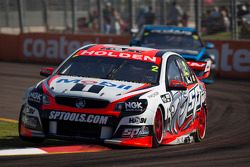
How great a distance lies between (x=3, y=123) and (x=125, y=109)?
12.5 feet

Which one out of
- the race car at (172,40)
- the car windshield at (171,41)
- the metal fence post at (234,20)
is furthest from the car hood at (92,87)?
the metal fence post at (234,20)

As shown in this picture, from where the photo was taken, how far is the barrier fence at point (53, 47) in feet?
79.2

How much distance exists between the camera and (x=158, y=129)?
395 inches

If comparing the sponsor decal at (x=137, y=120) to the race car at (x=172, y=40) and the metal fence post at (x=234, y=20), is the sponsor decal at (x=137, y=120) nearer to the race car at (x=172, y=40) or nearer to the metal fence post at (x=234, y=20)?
the race car at (x=172, y=40)

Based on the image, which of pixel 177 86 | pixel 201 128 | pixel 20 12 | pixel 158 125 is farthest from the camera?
pixel 20 12

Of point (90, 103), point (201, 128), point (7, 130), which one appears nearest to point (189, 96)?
point (201, 128)

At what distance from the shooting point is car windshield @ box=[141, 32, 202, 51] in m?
20.3

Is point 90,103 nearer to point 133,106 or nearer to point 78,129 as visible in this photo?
point 78,129

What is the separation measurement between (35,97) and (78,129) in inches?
26.6

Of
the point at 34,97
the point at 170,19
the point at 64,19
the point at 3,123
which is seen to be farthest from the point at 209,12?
the point at 34,97

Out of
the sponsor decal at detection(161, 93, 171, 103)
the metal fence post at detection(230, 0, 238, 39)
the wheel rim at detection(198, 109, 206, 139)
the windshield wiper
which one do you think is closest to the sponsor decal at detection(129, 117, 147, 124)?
the sponsor decal at detection(161, 93, 171, 103)

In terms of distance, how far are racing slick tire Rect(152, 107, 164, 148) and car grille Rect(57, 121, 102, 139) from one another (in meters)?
0.75

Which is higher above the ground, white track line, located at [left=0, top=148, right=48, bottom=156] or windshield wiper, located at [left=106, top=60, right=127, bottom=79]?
windshield wiper, located at [left=106, top=60, right=127, bottom=79]

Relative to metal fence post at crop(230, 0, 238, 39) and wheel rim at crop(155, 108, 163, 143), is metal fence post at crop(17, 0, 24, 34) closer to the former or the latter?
metal fence post at crop(230, 0, 238, 39)
